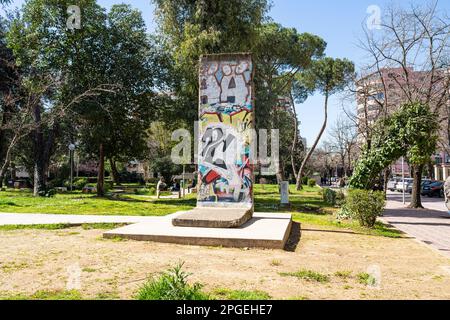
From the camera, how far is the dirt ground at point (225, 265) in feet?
14.8

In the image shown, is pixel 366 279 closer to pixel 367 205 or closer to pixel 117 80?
pixel 367 205

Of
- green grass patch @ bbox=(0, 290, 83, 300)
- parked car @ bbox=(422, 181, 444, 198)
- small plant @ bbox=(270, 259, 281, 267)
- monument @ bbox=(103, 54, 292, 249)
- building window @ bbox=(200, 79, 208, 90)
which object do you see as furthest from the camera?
parked car @ bbox=(422, 181, 444, 198)

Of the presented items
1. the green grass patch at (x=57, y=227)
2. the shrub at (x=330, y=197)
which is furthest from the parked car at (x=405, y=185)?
the green grass patch at (x=57, y=227)

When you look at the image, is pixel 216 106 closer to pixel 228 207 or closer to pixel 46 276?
pixel 228 207

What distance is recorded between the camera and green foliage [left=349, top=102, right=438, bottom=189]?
1154 cm

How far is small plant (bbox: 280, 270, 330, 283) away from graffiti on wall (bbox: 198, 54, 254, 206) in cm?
508

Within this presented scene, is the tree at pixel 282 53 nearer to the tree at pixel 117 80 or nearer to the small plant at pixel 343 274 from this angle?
the tree at pixel 117 80

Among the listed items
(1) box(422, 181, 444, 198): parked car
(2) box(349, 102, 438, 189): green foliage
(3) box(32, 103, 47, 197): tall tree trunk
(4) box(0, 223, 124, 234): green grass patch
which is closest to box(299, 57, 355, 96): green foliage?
(1) box(422, 181, 444, 198): parked car

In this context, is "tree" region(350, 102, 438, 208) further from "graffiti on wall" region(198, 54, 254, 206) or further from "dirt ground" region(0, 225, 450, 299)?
"graffiti on wall" region(198, 54, 254, 206)

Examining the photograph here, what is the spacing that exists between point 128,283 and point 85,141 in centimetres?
1738

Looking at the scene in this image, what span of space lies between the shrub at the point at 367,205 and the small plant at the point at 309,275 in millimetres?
5814

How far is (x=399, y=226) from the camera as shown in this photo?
1216cm

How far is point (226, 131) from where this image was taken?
10.7 meters
